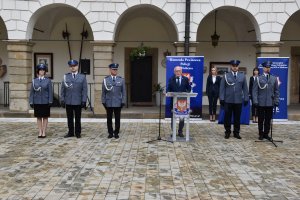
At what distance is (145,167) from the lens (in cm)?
661

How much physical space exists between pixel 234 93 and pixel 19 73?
7294 millimetres

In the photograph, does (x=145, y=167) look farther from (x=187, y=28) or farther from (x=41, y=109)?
(x=187, y=28)

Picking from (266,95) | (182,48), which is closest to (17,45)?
(182,48)

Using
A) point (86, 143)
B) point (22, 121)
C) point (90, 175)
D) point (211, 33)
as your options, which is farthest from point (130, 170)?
point (211, 33)

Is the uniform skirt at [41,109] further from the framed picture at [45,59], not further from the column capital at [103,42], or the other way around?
the framed picture at [45,59]

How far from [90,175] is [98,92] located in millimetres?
7402

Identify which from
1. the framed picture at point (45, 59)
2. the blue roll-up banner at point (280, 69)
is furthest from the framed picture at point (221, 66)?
the framed picture at point (45, 59)

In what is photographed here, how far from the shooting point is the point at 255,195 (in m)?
5.20

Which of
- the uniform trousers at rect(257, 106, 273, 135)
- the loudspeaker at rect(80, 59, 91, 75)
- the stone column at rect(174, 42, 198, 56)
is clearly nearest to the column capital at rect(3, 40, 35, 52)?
the loudspeaker at rect(80, 59, 91, 75)

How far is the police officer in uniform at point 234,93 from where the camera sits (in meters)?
9.38

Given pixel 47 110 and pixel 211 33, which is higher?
pixel 211 33

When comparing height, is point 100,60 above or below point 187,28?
below

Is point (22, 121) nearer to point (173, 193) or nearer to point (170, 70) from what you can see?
point (170, 70)

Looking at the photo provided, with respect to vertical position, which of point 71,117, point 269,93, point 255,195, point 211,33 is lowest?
point 255,195
